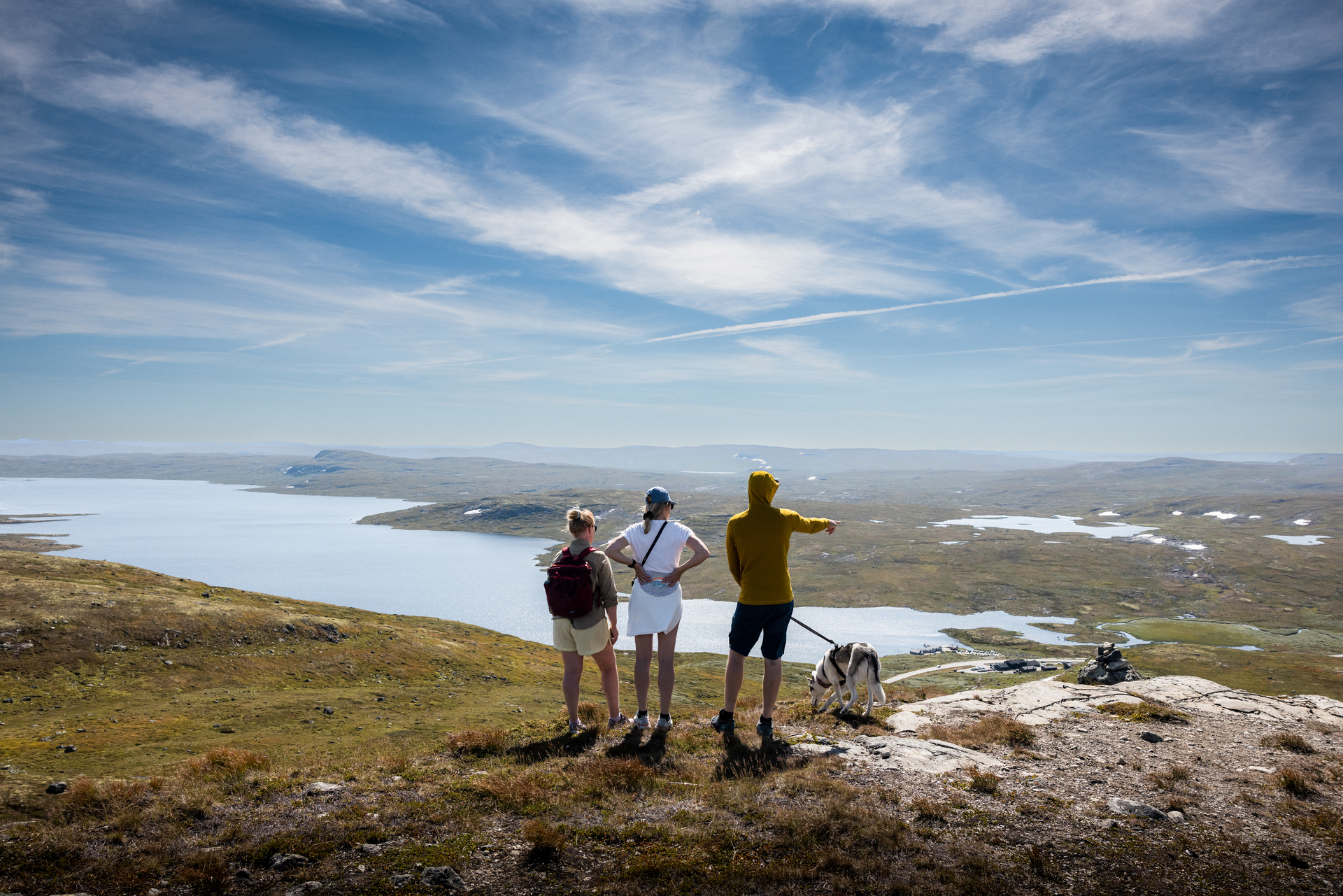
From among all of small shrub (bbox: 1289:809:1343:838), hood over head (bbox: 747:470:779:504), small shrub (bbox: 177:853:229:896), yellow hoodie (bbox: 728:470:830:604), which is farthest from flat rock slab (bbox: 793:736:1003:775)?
small shrub (bbox: 177:853:229:896)

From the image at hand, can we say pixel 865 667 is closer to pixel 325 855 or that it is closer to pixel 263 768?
pixel 325 855

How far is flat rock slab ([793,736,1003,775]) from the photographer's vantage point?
967cm

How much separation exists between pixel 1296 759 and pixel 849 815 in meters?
9.67

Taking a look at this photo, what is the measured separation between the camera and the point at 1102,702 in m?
15.0

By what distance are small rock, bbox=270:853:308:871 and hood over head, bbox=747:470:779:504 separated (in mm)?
6880

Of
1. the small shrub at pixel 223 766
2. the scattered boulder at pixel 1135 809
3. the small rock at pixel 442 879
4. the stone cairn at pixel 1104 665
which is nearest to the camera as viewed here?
the small rock at pixel 442 879

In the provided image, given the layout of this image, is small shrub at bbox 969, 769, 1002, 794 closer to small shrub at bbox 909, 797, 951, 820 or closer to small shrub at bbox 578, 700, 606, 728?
small shrub at bbox 909, 797, 951, 820

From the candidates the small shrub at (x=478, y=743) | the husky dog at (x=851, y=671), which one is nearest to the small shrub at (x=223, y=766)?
the small shrub at (x=478, y=743)

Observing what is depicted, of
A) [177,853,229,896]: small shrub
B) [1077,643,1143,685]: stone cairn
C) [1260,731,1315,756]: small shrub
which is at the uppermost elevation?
[177,853,229,896]: small shrub

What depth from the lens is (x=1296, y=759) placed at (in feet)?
35.2

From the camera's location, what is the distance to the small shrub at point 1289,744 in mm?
11359

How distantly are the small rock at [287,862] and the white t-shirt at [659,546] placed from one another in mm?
5372

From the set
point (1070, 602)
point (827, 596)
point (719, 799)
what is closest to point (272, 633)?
point (719, 799)

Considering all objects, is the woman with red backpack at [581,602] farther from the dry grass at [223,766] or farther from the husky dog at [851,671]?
the husky dog at [851,671]
